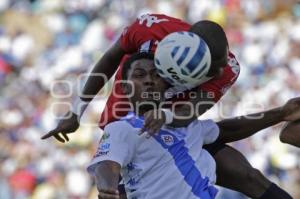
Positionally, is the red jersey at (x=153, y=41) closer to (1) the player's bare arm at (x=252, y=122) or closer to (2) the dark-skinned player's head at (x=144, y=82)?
(1) the player's bare arm at (x=252, y=122)

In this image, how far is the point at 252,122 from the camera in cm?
512

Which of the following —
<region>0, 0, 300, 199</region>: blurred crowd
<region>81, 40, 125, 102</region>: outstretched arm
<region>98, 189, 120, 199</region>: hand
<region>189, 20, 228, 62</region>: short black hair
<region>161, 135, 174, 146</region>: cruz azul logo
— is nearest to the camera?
<region>98, 189, 120, 199</region>: hand

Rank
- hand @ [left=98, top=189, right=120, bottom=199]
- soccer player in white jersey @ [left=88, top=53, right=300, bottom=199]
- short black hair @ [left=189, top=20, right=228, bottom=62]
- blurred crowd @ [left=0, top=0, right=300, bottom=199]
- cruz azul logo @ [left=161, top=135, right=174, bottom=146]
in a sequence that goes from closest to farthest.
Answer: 1. hand @ [left=98, top=189, right=120, bottom=199]
2. soccer player in white jersey @ [left=88, top=53, right=300, bottom=199]
3. cruz azul logo @ [left=161, top=135, right=174, bottom=146]
4. short black hair @ [left=189, top=20, right=228, bottom=62]
5. blurred crowd @ [left=0, top=0, right=300, bottom=199]

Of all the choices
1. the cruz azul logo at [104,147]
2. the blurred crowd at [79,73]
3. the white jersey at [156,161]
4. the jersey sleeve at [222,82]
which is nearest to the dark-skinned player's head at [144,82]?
the white jersey at [156,161]

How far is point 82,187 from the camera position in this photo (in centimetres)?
1048

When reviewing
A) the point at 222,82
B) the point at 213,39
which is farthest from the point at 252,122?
the point at 213,39

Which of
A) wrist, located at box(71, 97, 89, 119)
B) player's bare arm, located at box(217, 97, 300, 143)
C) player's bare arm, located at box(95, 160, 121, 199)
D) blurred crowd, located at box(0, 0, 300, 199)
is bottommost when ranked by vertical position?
blurred crowd, located at box(0, 0, 300, 199)

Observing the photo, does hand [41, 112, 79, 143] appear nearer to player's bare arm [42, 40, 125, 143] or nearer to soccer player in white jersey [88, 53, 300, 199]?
player's bare arm [42, 40, 125, 143]

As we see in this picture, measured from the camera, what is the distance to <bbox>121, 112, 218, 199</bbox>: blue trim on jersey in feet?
14.7

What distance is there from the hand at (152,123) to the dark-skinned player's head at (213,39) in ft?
1.79

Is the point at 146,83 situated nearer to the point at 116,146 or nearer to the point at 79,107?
the point at 116,146

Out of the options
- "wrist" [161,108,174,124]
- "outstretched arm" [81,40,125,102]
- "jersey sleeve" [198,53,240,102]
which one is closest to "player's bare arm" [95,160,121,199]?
"wrist" [161,108,174,124]

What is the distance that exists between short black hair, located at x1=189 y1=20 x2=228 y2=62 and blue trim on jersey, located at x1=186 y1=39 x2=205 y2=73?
0.20 m

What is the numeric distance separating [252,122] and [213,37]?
711 millimetres
